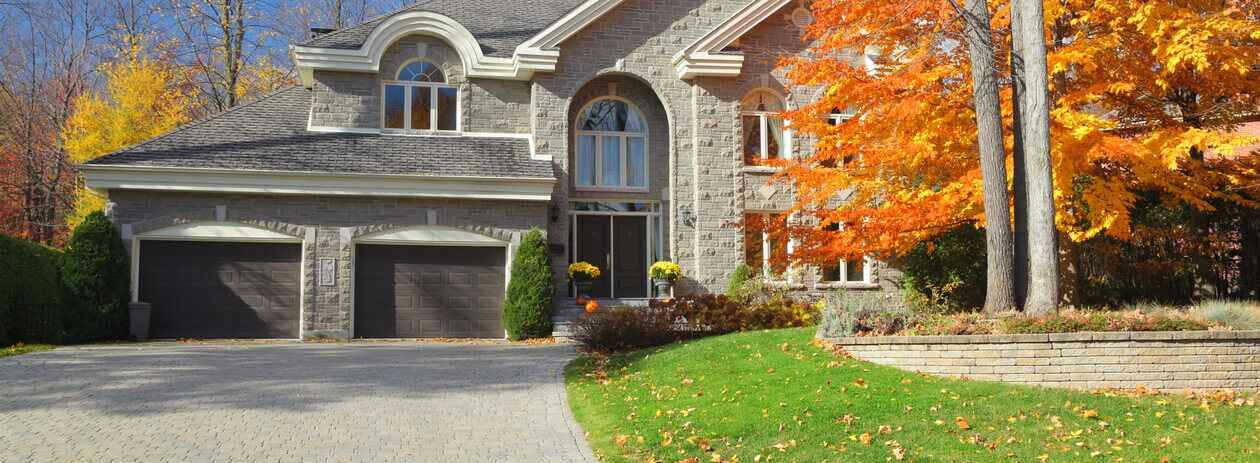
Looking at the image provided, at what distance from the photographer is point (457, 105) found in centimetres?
2150

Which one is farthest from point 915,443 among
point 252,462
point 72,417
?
point 72,417

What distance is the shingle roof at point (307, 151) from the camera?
18.7 metres

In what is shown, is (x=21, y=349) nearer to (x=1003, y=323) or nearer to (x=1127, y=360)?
(x=1003, y=323)

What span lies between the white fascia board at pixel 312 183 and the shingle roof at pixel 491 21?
3.35 m

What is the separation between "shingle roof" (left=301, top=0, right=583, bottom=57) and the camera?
2123cm

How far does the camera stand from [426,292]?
64.4 ft

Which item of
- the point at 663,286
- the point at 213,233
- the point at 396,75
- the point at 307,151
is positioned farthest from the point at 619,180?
the point at 213,233

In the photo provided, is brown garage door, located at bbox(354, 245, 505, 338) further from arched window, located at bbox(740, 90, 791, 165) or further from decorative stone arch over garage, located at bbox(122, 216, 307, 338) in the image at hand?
arched window, located at bbox(740, 90, 791, 165)

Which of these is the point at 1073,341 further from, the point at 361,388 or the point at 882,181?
the point at 361,388

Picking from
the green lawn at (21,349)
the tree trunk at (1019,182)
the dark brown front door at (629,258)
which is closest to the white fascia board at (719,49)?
the dark brown front door at (629,258)

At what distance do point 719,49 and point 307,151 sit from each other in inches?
344

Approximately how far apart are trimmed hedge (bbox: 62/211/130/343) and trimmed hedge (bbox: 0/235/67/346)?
217 millimetres

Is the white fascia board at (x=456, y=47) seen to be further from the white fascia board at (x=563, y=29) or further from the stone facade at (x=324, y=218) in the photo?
the stone facade at (x=324, y=218)

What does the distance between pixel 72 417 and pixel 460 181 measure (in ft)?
34.1
